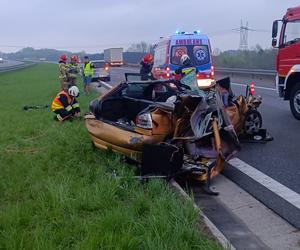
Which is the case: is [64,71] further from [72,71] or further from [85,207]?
[85,207]

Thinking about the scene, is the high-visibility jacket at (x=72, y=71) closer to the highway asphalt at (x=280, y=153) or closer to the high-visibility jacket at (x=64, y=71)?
the high-visibility jacket at (x=64, y=71)

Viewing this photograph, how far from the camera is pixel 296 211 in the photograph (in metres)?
4.24

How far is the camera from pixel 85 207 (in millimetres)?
4152

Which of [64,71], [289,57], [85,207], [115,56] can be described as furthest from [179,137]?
[115,56]

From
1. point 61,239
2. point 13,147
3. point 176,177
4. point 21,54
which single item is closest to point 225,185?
point 176,177

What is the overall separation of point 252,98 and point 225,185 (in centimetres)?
309

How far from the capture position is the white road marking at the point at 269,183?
459 cm

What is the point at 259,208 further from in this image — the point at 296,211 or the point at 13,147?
the point at 13,147

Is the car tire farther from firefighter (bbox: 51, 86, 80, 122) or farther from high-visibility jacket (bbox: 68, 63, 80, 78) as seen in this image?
high-visibility jacket (bbox: 68, 63, 80, 78)

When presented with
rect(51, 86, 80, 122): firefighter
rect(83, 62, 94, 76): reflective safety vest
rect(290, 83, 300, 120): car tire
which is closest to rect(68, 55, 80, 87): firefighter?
rect(83, 62, 94, 76): reflective safety vest

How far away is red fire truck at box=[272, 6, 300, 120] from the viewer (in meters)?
9.80

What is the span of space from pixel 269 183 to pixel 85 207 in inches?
89.0

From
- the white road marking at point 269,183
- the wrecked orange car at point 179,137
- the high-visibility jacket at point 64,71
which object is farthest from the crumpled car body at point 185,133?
the high-visibility jacket at point 64,71

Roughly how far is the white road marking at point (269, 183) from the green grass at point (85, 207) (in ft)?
4.01
